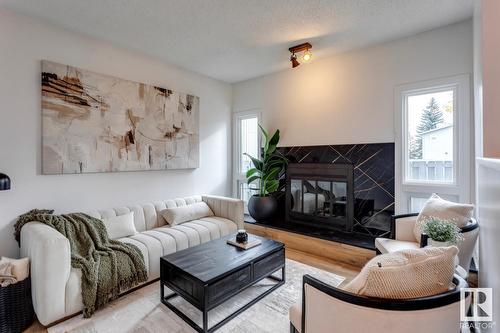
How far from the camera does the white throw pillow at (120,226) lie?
2.67 metres

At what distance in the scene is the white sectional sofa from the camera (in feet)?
6.12

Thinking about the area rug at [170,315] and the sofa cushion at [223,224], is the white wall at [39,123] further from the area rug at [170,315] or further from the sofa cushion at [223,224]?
the area rug at [170,315]

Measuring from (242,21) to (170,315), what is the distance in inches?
115

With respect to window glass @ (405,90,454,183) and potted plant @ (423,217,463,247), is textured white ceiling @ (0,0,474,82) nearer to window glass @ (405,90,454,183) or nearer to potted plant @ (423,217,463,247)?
window glass @ (405,90,454,183)

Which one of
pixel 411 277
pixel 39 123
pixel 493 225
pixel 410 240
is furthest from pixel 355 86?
pixel 39 123

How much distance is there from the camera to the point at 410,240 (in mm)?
2439

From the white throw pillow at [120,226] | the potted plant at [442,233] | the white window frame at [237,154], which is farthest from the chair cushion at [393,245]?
the white window frame at [237,154]

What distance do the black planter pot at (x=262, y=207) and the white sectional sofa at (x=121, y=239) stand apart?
46 centimetres

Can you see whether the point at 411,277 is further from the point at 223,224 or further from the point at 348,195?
the point at 223,224

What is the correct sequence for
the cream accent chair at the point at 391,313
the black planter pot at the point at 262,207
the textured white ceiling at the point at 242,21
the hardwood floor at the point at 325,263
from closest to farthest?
the cream accent chair at the point at 391,313, the textured white ceiling at the point at 242,21, the hardwood floor at the point at 325,263, the black planter pot at the point at 262,207

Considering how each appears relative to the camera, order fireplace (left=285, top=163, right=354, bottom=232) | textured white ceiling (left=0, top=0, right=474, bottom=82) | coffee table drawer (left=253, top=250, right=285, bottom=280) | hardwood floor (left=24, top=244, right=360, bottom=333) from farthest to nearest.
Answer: fireplace (left=285, top=163, right=354, bottom=232)
hardwood floor (left=24, top=244, right=360, bottom=333)
textured white ceiling (left=0, top=0, right=474, bottom=82)
coffee table drawer (left=253, top=250, right=285, bottom=280)

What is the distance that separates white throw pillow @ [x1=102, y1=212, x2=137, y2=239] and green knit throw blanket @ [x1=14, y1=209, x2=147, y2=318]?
13cm

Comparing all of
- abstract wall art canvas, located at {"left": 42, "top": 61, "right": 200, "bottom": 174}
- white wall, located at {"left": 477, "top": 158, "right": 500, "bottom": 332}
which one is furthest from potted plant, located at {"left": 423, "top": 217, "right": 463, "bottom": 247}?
abstract wall art canvas, located at {"left": 42, "top": 61, "right": 200, "bottom": 174}

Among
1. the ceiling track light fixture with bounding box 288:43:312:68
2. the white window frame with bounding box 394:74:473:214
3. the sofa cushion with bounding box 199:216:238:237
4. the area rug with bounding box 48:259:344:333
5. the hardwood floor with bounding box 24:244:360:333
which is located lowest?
the area rug with bounding box 48:259:344:333
